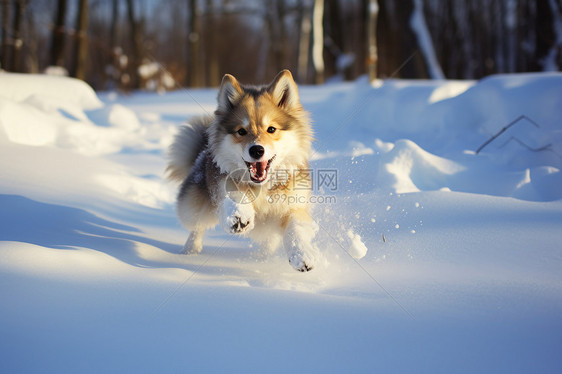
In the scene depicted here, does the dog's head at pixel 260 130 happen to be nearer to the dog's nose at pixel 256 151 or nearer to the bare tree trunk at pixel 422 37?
the dog's nose at pixel 256 151

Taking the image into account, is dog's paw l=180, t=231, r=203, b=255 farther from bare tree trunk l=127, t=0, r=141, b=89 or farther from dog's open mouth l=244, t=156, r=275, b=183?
bare tree trunk l=127, t=0, r=141, b=89

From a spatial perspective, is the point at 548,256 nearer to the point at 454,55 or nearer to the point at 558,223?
the point at 558,223

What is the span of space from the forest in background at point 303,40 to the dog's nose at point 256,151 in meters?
3.64

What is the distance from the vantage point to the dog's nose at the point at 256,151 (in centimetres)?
244

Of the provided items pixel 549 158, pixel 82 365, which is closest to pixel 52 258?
pixel 82 365

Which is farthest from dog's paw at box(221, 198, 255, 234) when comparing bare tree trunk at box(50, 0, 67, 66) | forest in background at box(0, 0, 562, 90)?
bare tree trunk at box(50, 0, 67, 66)

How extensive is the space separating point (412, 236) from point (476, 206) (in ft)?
1.84

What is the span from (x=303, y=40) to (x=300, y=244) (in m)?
18.2

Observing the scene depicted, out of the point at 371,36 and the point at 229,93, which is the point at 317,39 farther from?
the point at 229,93

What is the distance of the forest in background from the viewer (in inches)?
412

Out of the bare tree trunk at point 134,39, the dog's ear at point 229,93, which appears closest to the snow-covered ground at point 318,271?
the dog's ear at point 229,93

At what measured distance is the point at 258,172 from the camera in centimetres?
255

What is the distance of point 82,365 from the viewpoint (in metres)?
1.32

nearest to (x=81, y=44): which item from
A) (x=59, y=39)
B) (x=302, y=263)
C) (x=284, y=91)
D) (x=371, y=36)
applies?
(x=59, y=39)
